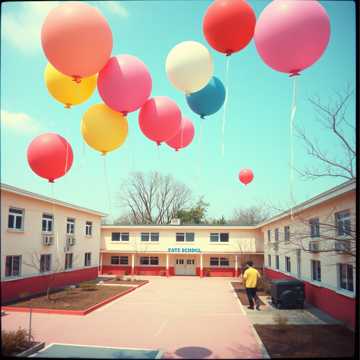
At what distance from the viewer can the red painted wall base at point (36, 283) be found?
491 inches

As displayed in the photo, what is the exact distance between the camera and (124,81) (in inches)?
181

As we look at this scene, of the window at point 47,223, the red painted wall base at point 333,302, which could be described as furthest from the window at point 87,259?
the red painted wall base at point 333,302

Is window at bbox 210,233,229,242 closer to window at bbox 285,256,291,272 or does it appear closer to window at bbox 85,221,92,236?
window at bbox 285,256,291,272

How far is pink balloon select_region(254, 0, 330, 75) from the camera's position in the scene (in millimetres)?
4074

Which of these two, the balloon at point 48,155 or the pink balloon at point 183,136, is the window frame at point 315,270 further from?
the balloon at point 48,155

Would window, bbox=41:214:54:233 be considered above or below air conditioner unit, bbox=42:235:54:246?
above

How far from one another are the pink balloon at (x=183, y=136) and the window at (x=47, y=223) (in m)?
11.0

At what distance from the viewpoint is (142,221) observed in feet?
131

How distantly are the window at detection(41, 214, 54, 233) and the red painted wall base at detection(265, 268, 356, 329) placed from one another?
11178mm

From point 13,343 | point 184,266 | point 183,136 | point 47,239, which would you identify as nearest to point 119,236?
point 184,266

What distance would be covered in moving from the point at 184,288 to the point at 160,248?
7.18 meters

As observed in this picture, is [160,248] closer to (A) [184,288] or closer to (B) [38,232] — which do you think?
(A) [184,288]

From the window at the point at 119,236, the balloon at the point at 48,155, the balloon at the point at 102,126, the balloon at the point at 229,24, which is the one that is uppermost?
the balloon at the point at 229,24

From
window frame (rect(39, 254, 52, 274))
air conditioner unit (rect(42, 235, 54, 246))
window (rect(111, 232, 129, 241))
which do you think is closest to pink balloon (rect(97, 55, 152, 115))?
air conditioner unit (rect(42, 235, 54, 246))
